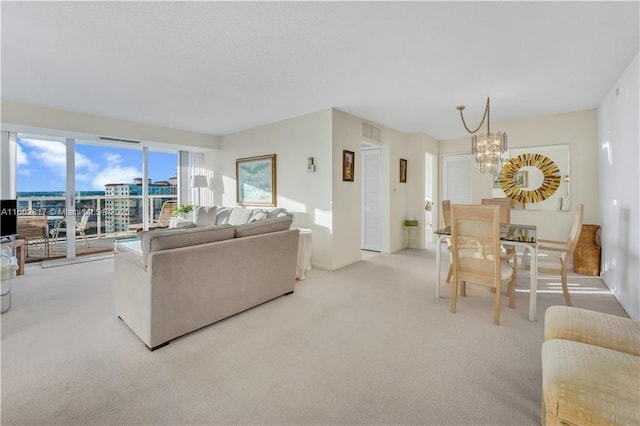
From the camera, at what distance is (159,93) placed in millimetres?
3701

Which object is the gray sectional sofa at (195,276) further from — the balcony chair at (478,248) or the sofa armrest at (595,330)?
the sofa armrest at (595,330)

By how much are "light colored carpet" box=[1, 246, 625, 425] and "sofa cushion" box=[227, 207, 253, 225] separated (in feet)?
7.03

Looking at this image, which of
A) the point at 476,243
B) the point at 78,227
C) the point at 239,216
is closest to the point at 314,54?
the point at 476,243

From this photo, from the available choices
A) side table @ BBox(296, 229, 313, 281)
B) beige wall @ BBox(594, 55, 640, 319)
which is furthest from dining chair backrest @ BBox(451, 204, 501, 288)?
side table @ BBox(296, 229, 313, 281)

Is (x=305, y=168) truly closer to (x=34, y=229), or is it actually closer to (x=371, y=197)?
(x=371, y=197)

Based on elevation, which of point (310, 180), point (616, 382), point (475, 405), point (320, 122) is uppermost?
point (320, 122)

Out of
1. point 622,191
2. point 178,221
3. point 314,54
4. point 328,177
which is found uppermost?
point 314,54

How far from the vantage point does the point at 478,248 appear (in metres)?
2.70

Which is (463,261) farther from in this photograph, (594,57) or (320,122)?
(320,122)

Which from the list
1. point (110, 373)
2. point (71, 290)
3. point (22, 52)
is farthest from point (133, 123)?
point (110, 373)

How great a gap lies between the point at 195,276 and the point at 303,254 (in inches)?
70.5

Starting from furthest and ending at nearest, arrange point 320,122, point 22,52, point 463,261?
point 320,122
point 463,261
point 22,52

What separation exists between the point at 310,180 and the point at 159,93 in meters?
2.39

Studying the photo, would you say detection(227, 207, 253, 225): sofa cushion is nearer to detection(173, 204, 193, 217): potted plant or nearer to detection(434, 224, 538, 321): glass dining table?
detection(173, 204, 193, 217): potted plant
